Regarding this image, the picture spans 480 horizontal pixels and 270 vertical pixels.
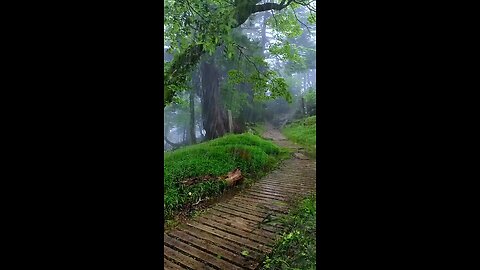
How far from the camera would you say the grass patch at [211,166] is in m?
5.21

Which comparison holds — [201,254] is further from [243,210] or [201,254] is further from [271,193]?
[271,193]

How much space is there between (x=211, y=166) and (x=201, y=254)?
13.0ft

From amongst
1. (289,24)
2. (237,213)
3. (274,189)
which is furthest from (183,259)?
(289,24)

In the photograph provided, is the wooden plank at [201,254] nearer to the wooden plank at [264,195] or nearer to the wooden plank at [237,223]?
the wooden plank at [237,223]

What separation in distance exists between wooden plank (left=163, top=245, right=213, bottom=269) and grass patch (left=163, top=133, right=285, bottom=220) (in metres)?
1.31

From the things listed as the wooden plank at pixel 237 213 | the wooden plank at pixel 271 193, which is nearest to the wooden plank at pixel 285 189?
the wooden plank at pixel 271 193

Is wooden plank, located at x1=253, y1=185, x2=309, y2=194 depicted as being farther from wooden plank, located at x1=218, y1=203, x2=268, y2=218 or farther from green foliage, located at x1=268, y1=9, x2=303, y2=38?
green foliage, located at x1=268, y1=9, x2=303, y2=38

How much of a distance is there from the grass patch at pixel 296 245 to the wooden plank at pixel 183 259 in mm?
680
